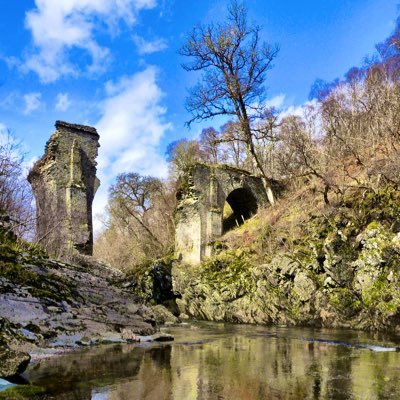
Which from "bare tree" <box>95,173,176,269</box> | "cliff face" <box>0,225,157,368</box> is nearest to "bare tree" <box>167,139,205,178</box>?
"bare tree" <box>95,173,176,269</box>

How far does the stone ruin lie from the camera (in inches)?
868

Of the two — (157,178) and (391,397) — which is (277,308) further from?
(157,178)

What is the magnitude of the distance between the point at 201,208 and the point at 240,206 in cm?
421

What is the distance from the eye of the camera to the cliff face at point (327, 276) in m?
12.0

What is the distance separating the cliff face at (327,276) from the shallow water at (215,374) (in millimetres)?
5142

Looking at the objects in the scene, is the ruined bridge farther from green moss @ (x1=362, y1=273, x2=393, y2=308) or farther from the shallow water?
the shallow water

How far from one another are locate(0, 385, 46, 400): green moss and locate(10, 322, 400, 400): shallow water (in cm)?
9

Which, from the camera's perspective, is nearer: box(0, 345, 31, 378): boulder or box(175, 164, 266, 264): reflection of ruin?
box(0, 345, 31, 378): boulder

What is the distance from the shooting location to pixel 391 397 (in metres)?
3.85

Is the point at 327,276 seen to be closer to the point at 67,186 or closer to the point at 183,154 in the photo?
the point at 67,186

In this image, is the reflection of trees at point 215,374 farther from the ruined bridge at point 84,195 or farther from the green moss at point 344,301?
the ruined bridge at point 84,195

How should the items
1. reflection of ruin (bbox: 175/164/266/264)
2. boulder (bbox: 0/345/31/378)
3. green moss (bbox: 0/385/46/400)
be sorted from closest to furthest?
green moss (bbox: 0/385/46/400), boulder (bbox: 0/345/31/378), reflection of ruin (bbox: 175/164/266/264)

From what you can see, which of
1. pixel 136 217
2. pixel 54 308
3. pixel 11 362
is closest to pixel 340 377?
pixel 11 362

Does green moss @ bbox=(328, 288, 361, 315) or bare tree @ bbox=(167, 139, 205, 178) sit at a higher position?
bare tree @ bbox=(167, 139, 205, 178)
